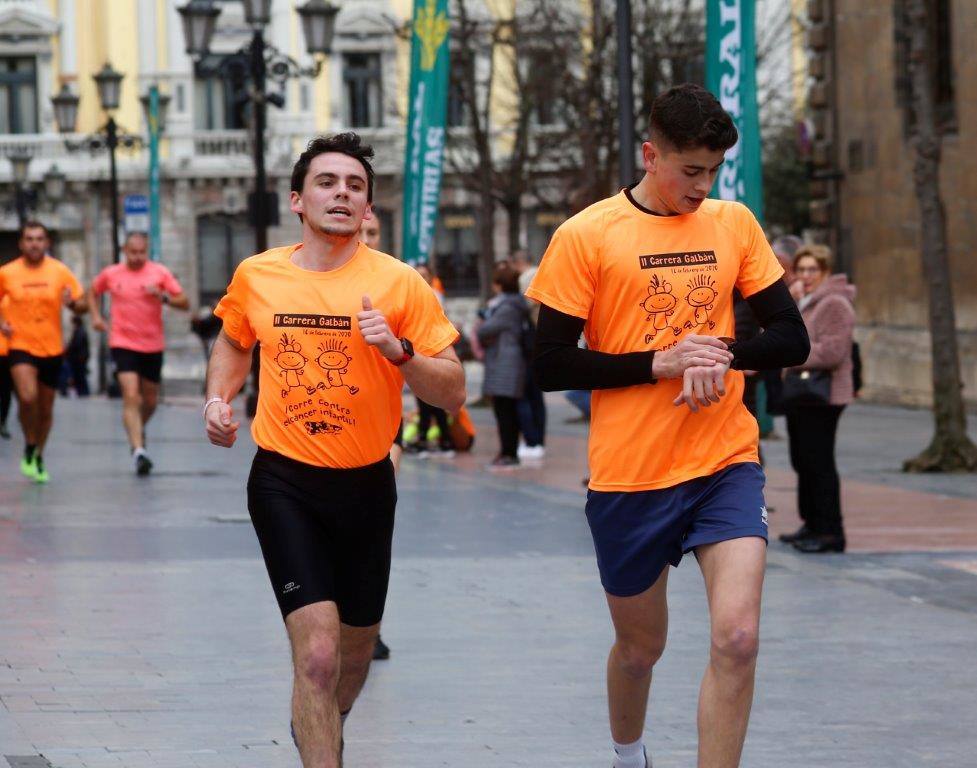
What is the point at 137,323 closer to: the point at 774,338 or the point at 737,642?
the point at 774,338

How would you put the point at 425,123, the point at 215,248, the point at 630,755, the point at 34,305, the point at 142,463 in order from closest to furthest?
the point at 630,755 < the point at 34,305 < the point at 142,463 < the point at 425,123 < the point at 215,248

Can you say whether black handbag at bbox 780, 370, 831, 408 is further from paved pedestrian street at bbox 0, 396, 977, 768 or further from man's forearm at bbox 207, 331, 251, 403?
Result: man's forearm at bbox 207, 331, 251, 403

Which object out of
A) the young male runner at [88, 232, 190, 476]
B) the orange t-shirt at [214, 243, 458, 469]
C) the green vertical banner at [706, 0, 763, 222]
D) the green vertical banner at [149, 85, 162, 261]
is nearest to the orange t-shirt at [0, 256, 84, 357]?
the young male runner at [88, 232, 190, 476]

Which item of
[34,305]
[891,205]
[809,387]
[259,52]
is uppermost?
[259,52]

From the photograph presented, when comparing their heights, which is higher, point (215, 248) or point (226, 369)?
point (226, 369)

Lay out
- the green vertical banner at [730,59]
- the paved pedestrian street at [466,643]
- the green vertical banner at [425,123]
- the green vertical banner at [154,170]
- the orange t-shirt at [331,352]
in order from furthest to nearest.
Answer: the green vertical banner at [154,170]
the green vertical banner at [425,123]
the green vertical banner at [730,59]
the paved pedestrian street at [466,643]
the orange t-shirt at [331,352]

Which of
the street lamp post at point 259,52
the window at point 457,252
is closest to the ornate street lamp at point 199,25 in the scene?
Result: the street lamp post at point 259,52

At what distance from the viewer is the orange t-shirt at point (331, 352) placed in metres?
5.53

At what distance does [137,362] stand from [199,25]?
35.3 feet

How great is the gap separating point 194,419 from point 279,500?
69.8 feet

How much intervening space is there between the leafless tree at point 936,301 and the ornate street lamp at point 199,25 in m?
11.4

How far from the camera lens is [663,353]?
5.44 metres

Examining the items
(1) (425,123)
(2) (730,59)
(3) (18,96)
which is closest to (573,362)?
(2) (730,59)

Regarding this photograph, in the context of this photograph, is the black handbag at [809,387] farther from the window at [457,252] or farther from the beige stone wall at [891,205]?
the window at [457,252]
